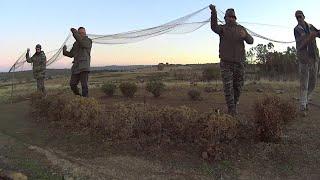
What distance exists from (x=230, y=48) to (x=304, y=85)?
2343mm

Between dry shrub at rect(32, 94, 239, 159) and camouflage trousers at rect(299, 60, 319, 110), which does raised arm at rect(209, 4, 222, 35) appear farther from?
camouflage trousers at rect(299, 60, 319, 110)

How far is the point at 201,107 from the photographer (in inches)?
496

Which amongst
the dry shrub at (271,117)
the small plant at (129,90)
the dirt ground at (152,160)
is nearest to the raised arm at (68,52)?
the small plant at (129,90)

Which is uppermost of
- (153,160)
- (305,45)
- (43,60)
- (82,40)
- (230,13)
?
(230,13)

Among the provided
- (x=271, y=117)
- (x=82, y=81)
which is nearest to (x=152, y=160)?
(x=271, y=117)

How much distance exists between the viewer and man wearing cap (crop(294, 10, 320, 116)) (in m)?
11.8

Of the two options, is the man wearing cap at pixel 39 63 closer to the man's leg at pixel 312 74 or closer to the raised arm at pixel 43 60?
the raised arm at pixel 43 60

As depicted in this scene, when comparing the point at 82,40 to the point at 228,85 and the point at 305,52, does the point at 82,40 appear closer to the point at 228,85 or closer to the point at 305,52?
the point at 228,85

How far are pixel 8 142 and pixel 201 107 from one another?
4.39 m

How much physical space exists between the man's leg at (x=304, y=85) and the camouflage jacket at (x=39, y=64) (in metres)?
8.31

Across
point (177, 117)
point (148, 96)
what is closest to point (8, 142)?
point (177, 117)

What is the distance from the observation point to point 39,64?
56.0ft

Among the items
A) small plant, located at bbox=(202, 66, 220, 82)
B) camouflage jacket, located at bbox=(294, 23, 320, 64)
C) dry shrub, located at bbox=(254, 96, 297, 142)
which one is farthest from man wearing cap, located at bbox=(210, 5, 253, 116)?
small plant, located at bbox=(202, 66, 220, 82)

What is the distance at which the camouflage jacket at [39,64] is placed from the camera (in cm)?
1708
